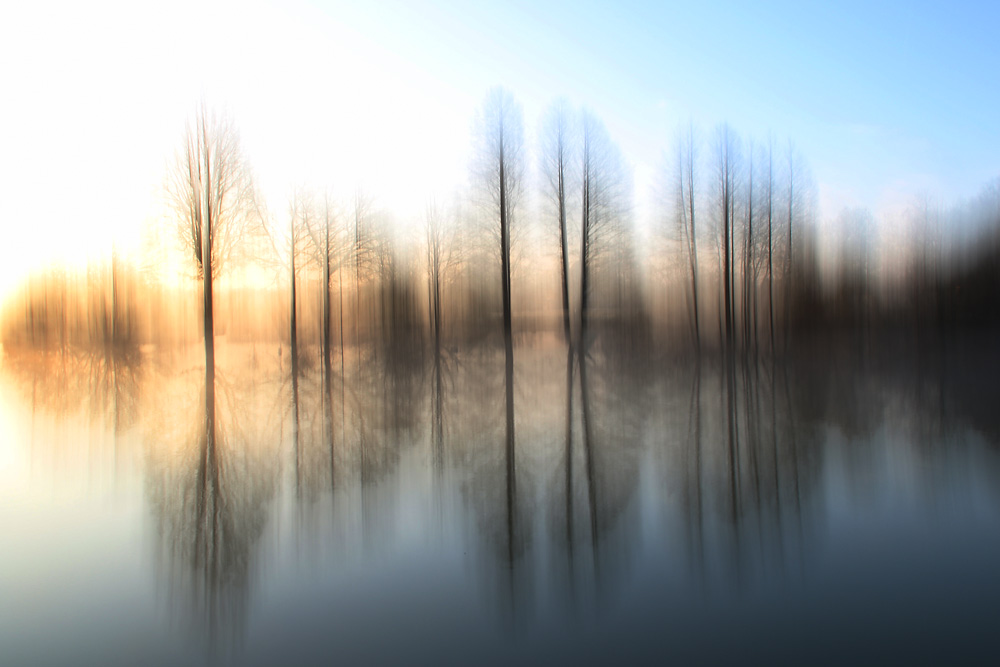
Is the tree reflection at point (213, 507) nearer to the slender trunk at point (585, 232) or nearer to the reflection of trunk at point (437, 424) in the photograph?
Result: the reflection of trunk at point (437, 424)

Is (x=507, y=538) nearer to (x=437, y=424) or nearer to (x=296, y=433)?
(x=437, y=424)

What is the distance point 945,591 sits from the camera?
2.81 m

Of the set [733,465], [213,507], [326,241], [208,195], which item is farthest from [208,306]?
[733,465]

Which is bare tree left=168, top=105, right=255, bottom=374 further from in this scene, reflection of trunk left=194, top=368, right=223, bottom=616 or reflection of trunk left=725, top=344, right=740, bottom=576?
reflection of trunk left=725, top=344, right=740, bottom=576

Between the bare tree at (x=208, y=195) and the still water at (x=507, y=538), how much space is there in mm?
11864

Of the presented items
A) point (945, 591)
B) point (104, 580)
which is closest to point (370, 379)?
point (104, 580)

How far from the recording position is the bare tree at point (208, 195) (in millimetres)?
18328

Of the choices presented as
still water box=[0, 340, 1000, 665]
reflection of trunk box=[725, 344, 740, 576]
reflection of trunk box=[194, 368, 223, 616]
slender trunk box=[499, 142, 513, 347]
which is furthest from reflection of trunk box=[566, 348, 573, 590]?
slender trunk box=[499, 142, 513, 347]

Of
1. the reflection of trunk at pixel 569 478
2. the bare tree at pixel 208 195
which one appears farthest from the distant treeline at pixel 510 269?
the reflection of trunk at pixel 569 478

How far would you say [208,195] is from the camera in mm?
18516

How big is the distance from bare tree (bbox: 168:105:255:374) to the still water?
11.9 m

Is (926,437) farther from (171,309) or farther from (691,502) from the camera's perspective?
(171,309)

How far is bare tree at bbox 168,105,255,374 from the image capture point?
1833 cm

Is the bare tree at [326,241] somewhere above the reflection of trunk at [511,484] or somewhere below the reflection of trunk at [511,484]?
above
